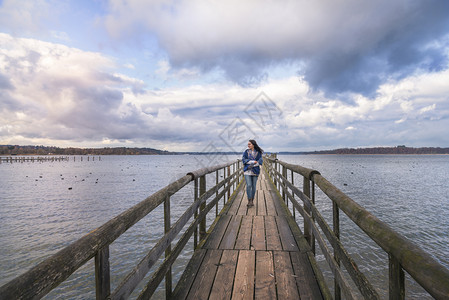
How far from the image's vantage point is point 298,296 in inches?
113

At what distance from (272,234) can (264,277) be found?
5.87 ft

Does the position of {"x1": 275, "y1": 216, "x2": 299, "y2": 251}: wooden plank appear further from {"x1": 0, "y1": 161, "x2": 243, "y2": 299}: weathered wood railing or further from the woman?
{"x1": 0, "y1": 161, "x2": 243, "y2": 299}: weathered wood railing

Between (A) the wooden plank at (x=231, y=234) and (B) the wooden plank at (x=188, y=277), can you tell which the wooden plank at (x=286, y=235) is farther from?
(B) the wooden plank at (x=188, y=277)

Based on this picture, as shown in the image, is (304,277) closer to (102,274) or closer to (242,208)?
(102,274)

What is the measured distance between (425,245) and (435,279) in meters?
11.0

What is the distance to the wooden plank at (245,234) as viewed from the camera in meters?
4.41

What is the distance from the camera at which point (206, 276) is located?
332cm

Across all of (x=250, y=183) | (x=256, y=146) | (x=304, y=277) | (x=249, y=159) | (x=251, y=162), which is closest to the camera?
(x=304, y=277)

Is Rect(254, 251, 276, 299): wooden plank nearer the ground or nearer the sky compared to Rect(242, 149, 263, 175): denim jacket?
nearer the ground

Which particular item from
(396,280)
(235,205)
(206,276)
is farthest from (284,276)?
(235,205)

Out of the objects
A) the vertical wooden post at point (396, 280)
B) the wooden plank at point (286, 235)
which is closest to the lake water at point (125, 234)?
the wooden plank at point (286, 235)

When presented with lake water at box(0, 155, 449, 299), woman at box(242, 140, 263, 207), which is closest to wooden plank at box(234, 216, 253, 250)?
woman at box(242, 140, 263, 207)

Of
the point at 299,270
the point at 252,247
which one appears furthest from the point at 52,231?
the point at 299,270

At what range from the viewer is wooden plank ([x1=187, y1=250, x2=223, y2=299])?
2.93 metres
